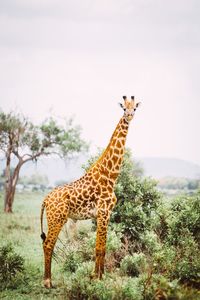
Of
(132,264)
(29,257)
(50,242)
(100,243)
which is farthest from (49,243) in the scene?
(29,257)

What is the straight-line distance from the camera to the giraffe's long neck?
834cm

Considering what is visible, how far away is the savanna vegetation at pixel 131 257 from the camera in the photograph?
23.5ft

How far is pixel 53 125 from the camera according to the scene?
93.4 ft

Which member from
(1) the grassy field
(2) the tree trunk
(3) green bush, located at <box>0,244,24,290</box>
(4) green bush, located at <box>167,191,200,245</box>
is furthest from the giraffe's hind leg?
(2) the tree trunk

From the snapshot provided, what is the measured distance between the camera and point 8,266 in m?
9.02

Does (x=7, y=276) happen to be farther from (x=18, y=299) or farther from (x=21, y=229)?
(x=21, y=229)

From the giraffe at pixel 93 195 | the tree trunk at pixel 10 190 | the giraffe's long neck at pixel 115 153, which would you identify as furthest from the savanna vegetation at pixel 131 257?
the tree trunk at pixel 10 190

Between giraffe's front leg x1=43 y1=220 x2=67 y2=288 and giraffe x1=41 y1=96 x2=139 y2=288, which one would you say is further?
giraffe's front leg x1=43 y1=220 x2=67 y2=288

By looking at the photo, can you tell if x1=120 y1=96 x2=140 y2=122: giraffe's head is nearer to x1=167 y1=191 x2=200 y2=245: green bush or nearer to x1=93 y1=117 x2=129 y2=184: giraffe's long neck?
x1=93 y1=117 x2=129 y2=184: giraffe's long neck

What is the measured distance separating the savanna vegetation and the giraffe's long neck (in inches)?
71.0

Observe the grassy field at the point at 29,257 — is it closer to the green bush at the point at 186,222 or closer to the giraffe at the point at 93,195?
the giraffe at the point at 93,195

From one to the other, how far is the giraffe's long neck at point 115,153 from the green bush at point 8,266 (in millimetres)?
2800

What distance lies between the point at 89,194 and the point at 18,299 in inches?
92.7

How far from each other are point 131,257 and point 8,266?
2.79m
